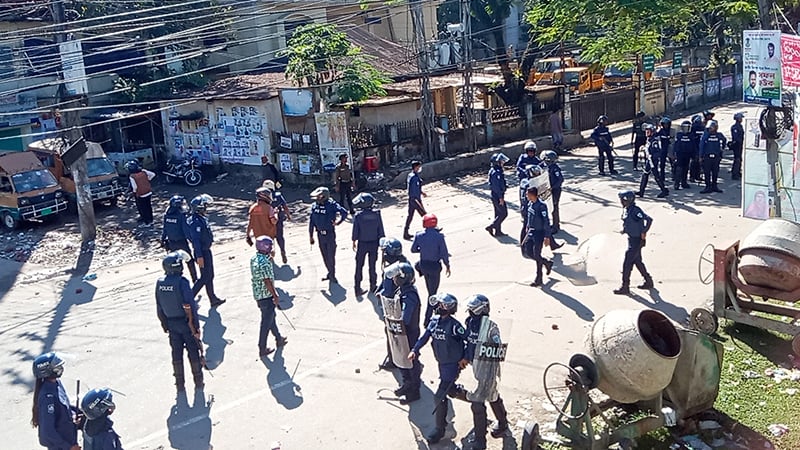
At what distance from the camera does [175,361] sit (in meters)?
9.48

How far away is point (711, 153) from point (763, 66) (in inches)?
241

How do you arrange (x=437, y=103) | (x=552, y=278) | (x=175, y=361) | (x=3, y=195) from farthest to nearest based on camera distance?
(x=437, y=103)
(x=3, y=195)
(x=552, y=278)
(x=175, y=361)

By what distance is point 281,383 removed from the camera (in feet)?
31.8

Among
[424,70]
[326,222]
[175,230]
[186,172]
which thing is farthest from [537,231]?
[186,172]

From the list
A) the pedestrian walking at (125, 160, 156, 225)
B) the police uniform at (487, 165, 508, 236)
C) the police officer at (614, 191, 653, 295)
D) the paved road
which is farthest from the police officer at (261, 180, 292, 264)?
the police officer at (614, 191, 653, 295)

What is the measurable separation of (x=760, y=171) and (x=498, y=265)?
501 cm

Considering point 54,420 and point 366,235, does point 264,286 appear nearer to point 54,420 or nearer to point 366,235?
point 366,235

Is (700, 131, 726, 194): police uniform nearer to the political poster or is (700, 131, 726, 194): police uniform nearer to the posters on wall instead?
the political poster

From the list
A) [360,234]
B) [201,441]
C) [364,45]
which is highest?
[364,45]

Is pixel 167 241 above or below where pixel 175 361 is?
above

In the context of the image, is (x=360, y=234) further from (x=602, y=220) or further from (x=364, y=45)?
(x=364, y=45)

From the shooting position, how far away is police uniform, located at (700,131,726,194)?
18.1 m

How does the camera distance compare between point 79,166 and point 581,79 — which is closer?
point 79,166

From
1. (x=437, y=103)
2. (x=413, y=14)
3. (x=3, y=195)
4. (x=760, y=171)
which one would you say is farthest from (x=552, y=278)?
(x=437, y=103)
